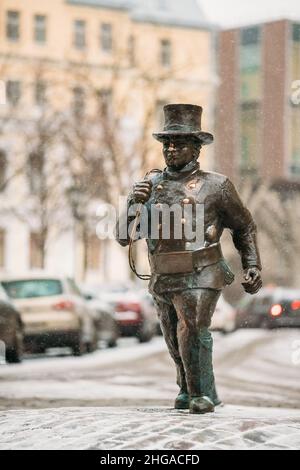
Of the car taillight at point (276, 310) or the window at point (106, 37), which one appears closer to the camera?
the car taillight at point (276, 310)

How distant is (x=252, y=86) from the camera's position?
50844 mm

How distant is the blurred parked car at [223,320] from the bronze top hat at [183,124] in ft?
71.4

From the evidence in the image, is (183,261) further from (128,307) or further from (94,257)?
(94,257)

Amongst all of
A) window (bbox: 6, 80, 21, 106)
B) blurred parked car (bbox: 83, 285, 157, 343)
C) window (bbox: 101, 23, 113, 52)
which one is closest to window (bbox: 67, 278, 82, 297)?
blurred parked car (bbox: 83, 285, 157, 343)

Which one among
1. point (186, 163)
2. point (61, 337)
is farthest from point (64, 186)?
point (186, 163)

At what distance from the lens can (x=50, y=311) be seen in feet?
73.5

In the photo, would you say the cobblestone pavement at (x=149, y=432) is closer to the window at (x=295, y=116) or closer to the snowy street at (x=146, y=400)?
the snowy street at (x=146, y=400)

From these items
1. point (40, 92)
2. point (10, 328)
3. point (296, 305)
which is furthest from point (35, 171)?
point (10, 328)

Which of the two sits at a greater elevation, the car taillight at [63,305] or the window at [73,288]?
the window at [73,288]

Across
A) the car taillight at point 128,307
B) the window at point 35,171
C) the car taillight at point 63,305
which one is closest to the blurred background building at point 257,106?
the window at point 35,171

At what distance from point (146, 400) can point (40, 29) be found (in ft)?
147

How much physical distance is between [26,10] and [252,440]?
52931 mm

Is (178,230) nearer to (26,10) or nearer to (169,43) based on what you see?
(169,43)

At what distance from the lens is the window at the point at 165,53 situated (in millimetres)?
50750
